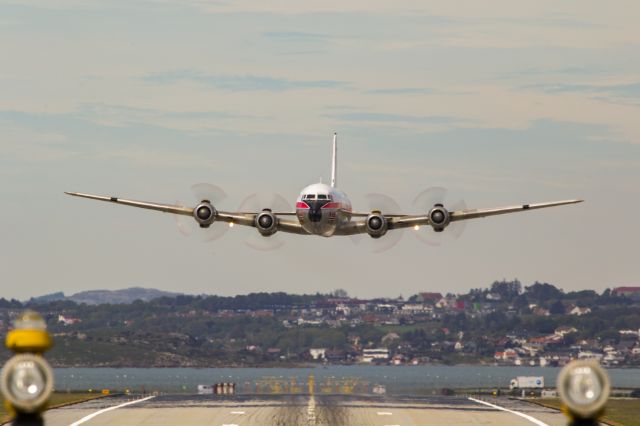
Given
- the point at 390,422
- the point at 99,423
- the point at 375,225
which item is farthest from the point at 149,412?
the point at 375,225

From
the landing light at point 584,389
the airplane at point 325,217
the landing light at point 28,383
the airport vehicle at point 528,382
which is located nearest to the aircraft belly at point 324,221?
the airplane at point 325,217

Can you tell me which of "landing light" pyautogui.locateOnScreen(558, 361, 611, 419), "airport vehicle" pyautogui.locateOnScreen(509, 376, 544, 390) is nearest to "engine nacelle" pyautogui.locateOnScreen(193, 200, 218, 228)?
"airport vehicle" pyautogui.locateOnScreen(509, 376, 544, 390)

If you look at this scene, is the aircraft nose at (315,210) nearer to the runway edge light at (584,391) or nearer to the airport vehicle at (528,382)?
the runway edge light at (584,391)

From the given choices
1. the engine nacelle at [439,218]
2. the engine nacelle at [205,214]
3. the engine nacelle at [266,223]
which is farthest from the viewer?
the engine nacelle at [439,218]

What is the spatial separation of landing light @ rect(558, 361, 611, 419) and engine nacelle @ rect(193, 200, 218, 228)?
267 feet

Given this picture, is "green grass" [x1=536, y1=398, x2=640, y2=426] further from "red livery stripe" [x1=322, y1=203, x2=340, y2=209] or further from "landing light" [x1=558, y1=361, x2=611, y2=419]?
"landing light" [x1=558, y1=361, x2=611, y2=419]

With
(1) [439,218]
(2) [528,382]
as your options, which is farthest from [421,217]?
(2) [528,382]

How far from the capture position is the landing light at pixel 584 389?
18688mm

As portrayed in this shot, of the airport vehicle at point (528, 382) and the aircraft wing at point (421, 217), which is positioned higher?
the aircraft wing at point (421, 217)

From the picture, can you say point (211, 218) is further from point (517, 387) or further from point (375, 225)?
point (517, 387)

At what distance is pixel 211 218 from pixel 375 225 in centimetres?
1420

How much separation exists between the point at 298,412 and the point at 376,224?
92.7ft

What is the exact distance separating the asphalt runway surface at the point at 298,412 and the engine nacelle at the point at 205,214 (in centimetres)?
1510

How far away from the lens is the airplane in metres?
96.4
